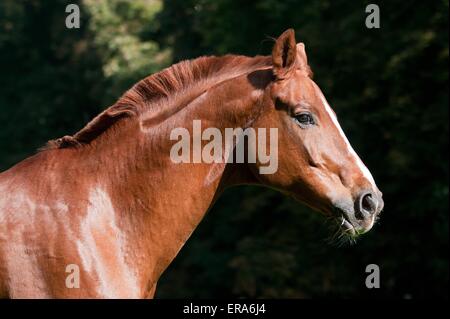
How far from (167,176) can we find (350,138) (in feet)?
44.9

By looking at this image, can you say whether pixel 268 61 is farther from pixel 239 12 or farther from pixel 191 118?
pixel 239 12

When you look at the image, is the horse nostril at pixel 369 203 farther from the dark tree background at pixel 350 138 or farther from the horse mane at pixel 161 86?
the dark tree background at pixel 350 138

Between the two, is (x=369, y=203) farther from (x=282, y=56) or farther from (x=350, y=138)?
(x=350, y=138)

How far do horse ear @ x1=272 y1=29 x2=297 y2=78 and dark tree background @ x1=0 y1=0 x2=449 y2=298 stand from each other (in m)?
11.4

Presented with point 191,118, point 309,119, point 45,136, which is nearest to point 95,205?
point 191,118

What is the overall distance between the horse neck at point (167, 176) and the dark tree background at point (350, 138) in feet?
37.7

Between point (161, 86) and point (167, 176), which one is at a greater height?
point (161, 86)

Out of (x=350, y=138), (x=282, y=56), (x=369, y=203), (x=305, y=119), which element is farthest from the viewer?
(x=350, y=138)

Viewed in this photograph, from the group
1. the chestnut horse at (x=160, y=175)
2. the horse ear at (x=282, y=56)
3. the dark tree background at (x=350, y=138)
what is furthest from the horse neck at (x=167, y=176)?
the dark tree background at (x=350, y=138)

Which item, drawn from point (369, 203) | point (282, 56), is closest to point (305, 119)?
point (282, 56)

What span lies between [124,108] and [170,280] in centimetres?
1911

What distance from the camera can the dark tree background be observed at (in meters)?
16.7

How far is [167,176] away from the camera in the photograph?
14.8 ft
